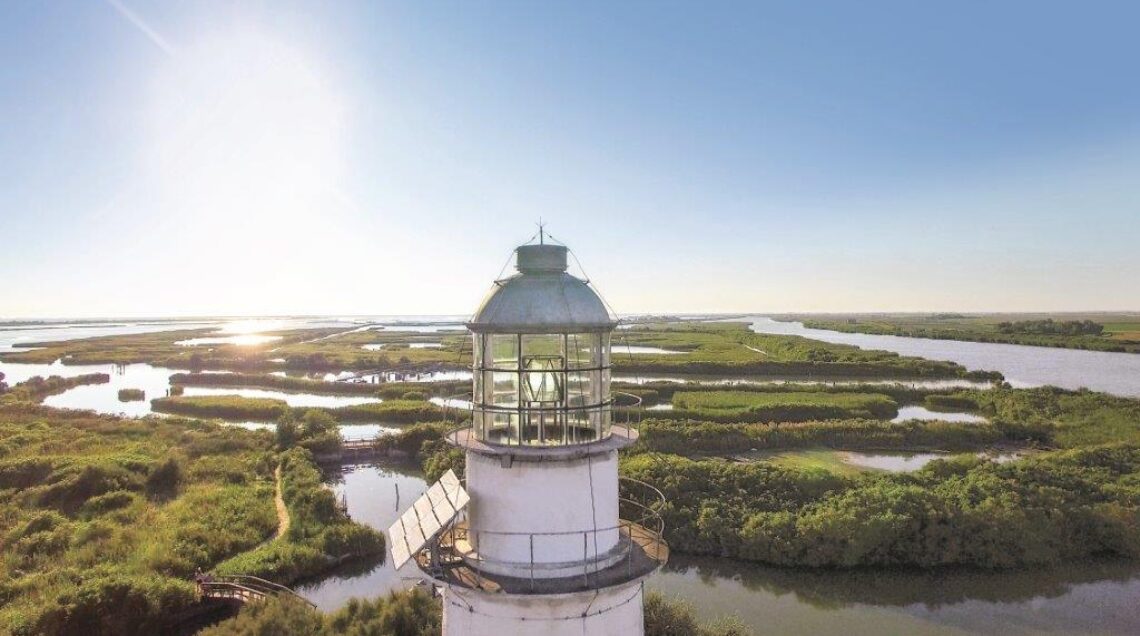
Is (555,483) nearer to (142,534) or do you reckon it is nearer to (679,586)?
(679,586)

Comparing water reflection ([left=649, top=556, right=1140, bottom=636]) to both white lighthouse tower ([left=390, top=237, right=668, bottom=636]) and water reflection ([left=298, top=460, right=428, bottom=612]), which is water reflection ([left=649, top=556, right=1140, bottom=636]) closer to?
water reflection ([left=298, top=460, right=428, bottom=612])

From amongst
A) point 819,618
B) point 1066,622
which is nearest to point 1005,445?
point 1066,622

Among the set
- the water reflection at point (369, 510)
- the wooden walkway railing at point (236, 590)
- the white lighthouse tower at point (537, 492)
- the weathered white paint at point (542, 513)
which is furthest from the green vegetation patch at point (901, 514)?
the weathered white paint at point (542, 513)

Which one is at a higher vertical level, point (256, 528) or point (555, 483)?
point (555, 483)

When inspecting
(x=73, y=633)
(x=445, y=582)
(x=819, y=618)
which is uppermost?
(x=445, y=582)

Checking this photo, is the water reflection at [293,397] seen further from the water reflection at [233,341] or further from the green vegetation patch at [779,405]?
the water reflection at [233,341]

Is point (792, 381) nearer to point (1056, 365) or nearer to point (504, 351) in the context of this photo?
point (1056, 365)

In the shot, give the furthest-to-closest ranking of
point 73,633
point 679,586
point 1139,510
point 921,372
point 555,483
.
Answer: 1. point 921,372
2. point 1139,510
3. point 679,586
4. point 73,633
5. point 555,483
